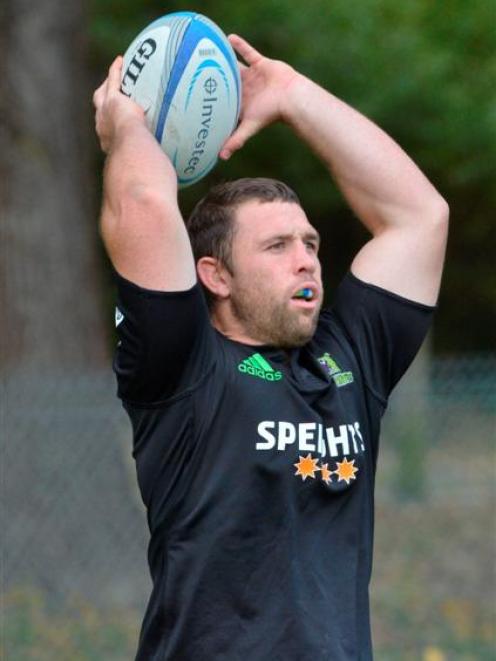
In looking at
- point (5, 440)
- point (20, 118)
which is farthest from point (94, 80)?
point (5, 440)

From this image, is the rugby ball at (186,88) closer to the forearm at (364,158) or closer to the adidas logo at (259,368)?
the forearm at (364,158)

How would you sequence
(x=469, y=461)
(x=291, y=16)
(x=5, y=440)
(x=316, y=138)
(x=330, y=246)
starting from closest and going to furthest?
1. (x=316, y=138)
2. (x=5, y=440)
3. (x=469, y=461)
4. (x=291, y=16)
5. (x=330, y=246)

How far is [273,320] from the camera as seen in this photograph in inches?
144

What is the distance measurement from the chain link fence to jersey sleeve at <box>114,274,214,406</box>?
11.5ft

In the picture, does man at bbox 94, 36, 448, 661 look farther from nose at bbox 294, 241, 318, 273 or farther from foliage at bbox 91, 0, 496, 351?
foliage at bbox 91, 0, 496, 351

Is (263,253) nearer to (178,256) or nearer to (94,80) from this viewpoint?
(178,256)

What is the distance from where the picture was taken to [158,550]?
358 cm

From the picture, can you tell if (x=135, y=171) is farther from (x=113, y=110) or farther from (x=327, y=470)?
(x=327, y=470)

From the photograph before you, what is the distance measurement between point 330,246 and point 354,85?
20.2 ft

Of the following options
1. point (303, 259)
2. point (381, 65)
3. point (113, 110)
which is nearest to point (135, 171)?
point (113, 110)

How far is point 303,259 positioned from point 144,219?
1.64 ft

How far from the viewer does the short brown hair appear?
12.4 feet

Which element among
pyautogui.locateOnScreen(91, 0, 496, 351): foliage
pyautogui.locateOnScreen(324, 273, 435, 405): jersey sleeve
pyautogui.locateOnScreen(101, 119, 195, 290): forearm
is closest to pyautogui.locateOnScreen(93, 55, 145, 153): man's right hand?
pyautogui.locateOnScreen(101, 119, 195, 290): forearm

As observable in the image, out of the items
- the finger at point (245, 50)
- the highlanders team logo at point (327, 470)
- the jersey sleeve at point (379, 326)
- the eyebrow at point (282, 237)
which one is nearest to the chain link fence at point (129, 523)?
the finger at point (245, 50)
